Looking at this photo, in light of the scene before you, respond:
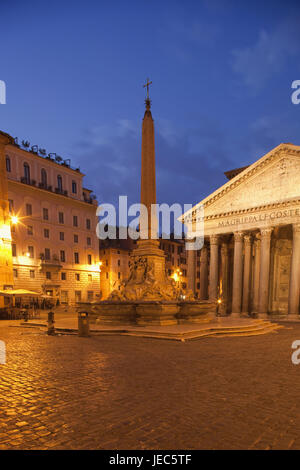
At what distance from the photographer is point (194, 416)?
4777mm

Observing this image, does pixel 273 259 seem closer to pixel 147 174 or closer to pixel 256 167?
pixel 256 167

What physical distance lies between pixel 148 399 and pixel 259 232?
28.8m

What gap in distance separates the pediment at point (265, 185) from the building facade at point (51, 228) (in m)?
22.2

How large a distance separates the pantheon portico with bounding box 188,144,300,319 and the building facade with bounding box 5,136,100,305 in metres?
19.1

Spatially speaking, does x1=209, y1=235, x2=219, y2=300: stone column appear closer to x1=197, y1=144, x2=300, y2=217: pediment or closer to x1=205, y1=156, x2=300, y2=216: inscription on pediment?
x1=197, y1=144, x2=300, y2=217: pediment

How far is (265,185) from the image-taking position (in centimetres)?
2886

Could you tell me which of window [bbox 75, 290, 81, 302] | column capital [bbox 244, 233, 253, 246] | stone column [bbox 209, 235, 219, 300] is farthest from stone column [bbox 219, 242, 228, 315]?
window [bbox 75, 290, 81, 302]

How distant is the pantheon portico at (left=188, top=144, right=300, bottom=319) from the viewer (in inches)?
1060

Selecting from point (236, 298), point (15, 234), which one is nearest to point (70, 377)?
point (236, 298)

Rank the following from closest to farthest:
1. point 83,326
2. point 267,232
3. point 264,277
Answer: point 83,326 → point 264,277 → point 267,232

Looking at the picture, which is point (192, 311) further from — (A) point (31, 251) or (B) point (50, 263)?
(A) point (31, 251)

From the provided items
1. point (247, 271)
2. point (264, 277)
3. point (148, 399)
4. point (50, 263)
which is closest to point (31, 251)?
point (50, 263)

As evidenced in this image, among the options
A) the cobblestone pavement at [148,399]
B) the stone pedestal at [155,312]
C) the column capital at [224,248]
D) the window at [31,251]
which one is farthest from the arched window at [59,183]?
the cobblestone pavement at [148,399]
